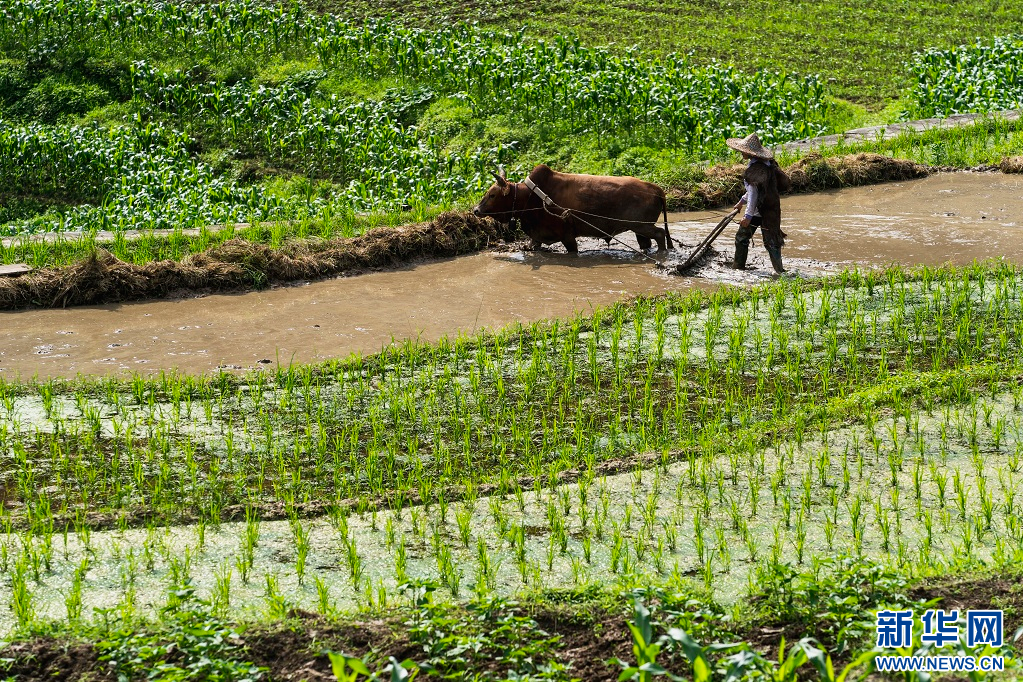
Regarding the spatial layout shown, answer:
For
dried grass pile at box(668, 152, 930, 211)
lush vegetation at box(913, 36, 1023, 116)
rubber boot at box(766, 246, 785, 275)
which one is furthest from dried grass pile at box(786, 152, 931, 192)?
rubber boot at box(766, 246, 785, 275)

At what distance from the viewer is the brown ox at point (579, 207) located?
10.8 m

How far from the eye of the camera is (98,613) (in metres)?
4.56

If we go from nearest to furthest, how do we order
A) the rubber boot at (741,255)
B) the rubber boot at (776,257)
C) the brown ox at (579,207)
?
1. the rubber boot at (776,257)
2. the rubber boot at (741,255)
3. the brown ox at (579,207)

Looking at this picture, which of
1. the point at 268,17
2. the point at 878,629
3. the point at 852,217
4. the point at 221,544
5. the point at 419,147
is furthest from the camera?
the point at 268,17

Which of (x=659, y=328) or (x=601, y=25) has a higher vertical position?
(x=601, y=25)

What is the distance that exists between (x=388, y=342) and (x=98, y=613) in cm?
Result: 415

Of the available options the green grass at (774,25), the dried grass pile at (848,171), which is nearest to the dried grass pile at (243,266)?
the dried grass pile at (848,171)

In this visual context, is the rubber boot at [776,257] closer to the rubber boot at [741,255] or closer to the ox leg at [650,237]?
the rubber boot at [741,255]

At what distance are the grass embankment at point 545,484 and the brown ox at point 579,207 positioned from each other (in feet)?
7.21

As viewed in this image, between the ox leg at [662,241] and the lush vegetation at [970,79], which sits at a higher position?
the lush vegetation at [970,79]

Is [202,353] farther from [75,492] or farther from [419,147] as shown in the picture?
[419,147]

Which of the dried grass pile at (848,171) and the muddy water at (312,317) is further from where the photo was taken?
the dried grass pile at (848,171)

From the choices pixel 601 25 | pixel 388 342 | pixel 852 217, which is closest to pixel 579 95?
pixel 852 217

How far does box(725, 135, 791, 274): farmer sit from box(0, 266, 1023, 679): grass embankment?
116 centimetres
